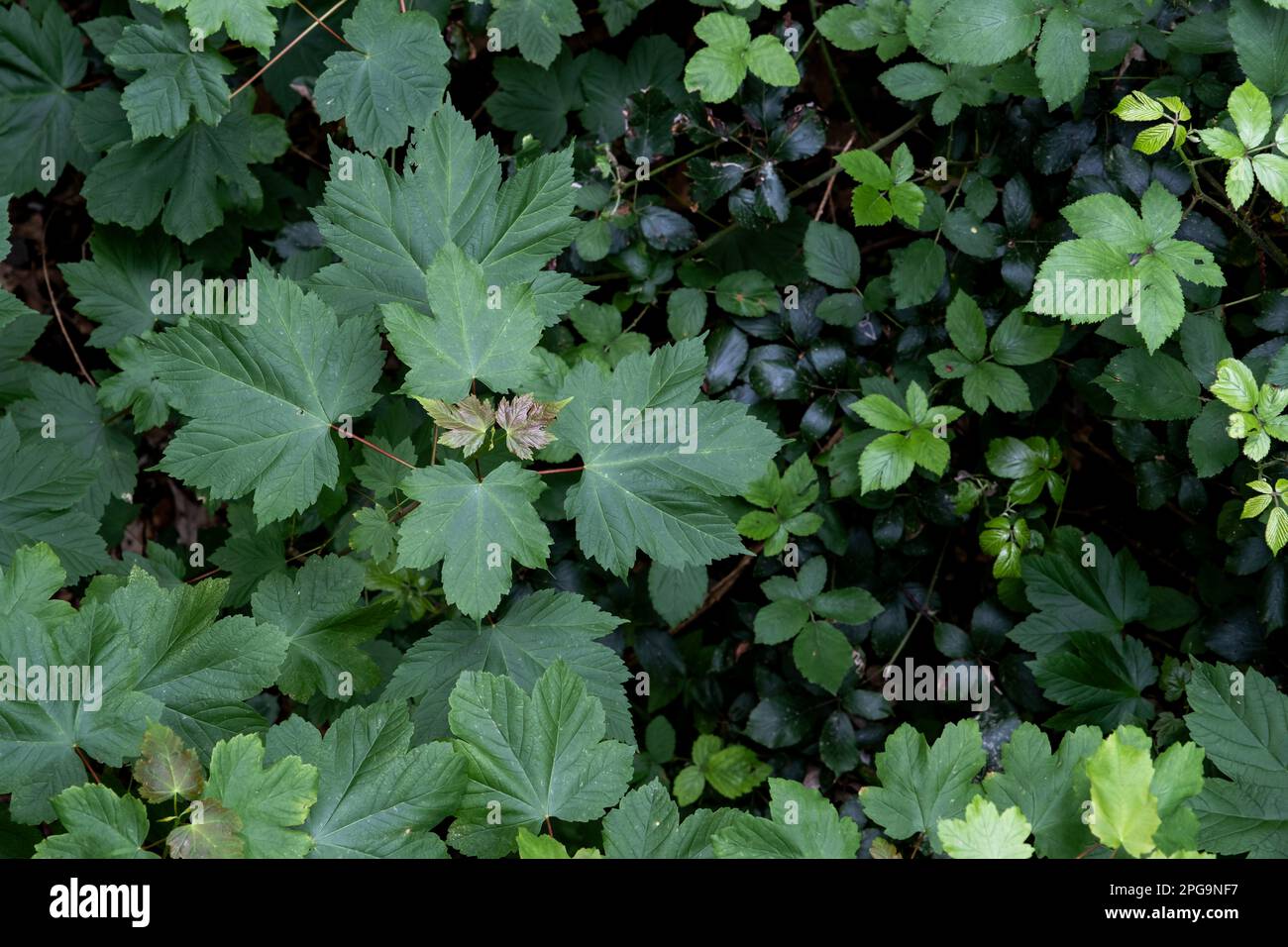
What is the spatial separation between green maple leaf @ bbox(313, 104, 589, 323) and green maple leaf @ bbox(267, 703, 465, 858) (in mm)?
935

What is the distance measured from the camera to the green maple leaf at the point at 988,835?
5.16 ft

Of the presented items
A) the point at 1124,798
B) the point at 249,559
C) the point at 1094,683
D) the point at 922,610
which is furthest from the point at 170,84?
the point at 1094,683

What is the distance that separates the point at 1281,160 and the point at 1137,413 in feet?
2.15

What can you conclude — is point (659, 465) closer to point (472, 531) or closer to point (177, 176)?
point (472, 531)

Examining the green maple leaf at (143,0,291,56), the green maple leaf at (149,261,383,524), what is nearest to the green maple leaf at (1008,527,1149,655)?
the green maple leaf at (149,261,383,524)

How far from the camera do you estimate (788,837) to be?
1764 millimetres

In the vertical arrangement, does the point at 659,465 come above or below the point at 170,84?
below

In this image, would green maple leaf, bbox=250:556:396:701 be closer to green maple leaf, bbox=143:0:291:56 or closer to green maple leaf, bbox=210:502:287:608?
green maple leaf, bbox=210:502:287:608

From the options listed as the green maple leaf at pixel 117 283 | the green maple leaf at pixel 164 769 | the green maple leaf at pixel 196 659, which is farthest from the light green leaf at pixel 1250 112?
the green maple leaf at pixel 117 283

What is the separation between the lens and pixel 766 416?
9.78ft

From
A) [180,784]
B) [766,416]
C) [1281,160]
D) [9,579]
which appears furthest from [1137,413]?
[9,579]

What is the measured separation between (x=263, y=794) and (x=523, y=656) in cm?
70

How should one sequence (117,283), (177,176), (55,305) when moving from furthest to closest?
(55,305)
(117,283)
(177,176)

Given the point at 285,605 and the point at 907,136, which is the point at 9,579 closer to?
the point at 285,605
